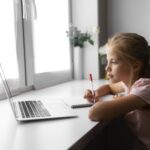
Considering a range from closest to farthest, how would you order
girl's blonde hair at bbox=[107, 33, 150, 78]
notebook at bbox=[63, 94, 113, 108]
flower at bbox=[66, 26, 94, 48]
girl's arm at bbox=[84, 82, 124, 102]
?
girl's blonde hair at bbox=[107, 33, 150, 78] < notebook at bbox=[63, 94, 113, 108] < girl's arm at bbox=[84, 82, 124, 102] < flower at bbox=[66, 26, 94, 48]

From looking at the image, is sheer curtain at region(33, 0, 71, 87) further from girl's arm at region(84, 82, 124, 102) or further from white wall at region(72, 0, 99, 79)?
girl's arm at region(84, 82, 124, 102)

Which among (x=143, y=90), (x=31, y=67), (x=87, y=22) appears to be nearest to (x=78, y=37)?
(x=87, y=22)

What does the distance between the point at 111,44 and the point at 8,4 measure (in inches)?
28.1

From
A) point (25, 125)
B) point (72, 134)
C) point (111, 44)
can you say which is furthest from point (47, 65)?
point (72, 134)

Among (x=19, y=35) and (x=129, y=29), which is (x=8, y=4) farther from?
(x=129, y=29)

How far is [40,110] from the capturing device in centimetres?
111

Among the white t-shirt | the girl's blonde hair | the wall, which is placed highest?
the wall

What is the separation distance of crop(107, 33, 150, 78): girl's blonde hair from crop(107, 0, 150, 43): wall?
1.19m

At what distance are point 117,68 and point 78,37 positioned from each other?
1.10 meters

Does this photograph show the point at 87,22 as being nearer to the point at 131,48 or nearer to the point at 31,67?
the point at 31,67

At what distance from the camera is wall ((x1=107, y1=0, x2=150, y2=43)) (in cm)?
224

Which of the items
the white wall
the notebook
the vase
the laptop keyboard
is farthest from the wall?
the laptop keyboard

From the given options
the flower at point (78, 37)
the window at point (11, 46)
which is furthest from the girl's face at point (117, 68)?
the flower at point (78, 37)

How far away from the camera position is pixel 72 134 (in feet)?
2.78
